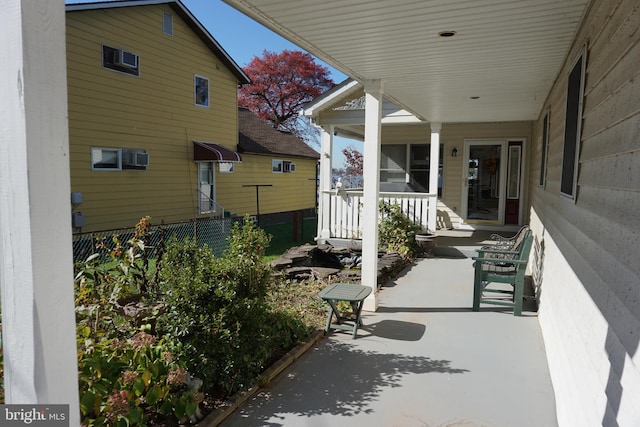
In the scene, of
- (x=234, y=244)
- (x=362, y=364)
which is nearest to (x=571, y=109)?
(x=362, y=364)

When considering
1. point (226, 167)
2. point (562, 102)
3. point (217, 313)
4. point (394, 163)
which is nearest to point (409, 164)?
point (394, 163)

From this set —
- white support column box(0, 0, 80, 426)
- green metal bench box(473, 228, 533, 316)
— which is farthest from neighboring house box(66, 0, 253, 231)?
white support column box(0, 0, 80, 426)

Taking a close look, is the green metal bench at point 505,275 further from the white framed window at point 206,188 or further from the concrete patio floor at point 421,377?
the white framed window at point 206,188

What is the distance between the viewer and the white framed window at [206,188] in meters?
12.4

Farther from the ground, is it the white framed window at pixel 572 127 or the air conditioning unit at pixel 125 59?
the air conditioning unit at pixel 125 59

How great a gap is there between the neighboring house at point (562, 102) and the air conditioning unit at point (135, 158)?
6233 mm

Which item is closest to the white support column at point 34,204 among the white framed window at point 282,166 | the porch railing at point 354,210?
the porch railing at point 354,210

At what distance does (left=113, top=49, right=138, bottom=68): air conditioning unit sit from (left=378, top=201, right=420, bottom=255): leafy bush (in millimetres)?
6362

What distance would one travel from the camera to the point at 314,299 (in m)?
5.49

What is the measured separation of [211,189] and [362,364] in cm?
992

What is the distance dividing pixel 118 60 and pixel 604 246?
10.1m

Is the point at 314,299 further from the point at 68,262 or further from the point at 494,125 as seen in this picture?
the point at 494,125

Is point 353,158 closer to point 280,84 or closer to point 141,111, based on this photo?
point 280,84

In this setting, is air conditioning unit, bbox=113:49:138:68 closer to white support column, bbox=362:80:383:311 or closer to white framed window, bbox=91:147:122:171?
white framed window, bbox=91:147:122:171
